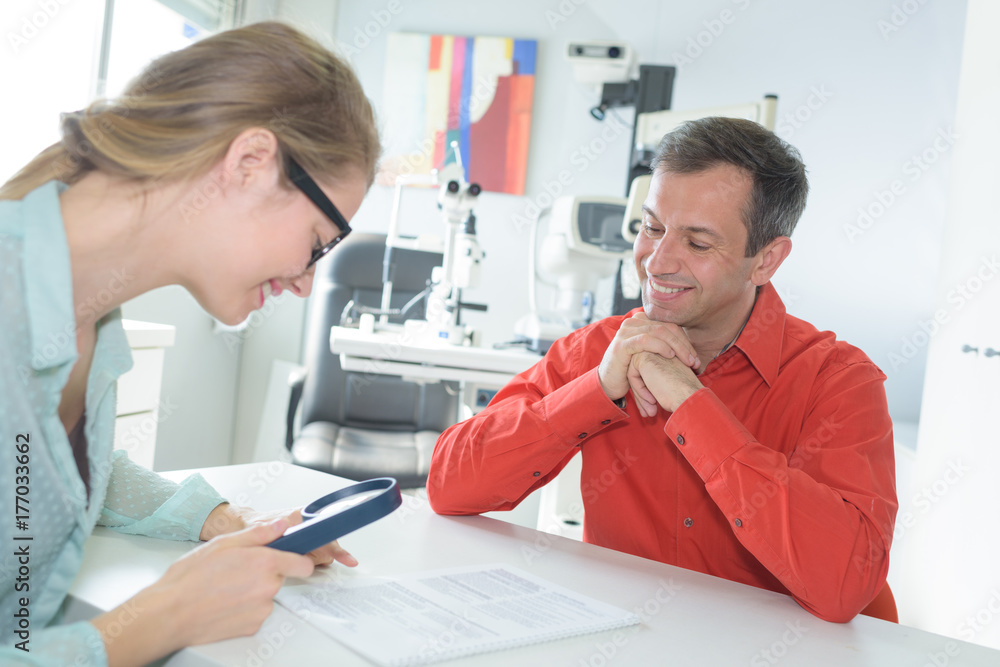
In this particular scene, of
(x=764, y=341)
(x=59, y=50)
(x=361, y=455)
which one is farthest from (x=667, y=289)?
(x=59, y=50)

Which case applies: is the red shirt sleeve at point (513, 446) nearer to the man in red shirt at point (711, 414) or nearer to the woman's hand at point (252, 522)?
the man in red shirt at point (711, 414)

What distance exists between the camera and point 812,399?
1.22 m

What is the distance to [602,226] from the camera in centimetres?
245

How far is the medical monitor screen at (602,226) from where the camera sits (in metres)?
2.45

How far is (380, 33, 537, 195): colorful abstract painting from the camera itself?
361 cm

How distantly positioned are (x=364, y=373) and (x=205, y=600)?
2181mm

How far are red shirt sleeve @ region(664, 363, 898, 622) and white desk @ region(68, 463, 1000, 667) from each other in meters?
0.05

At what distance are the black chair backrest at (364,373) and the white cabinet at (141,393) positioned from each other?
0.75 m

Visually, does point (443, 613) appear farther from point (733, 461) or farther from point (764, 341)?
point (764, 341)

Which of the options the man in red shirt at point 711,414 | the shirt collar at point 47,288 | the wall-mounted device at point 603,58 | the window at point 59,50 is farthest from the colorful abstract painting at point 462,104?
the shirt collar at point 47,288

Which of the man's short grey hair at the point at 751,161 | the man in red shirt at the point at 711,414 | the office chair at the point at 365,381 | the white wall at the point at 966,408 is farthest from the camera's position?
the office chair at the point at 365,381

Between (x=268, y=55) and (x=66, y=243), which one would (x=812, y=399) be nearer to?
(x=268, y=55)

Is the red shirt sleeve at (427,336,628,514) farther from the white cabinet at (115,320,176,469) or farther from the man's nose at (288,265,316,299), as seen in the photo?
the white cabinet at (115,320,176,469)

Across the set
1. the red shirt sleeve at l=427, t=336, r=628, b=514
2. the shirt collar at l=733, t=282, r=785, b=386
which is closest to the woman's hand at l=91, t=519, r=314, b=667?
the red shirt sleeve at l=427, t=336, r=628, b=514
